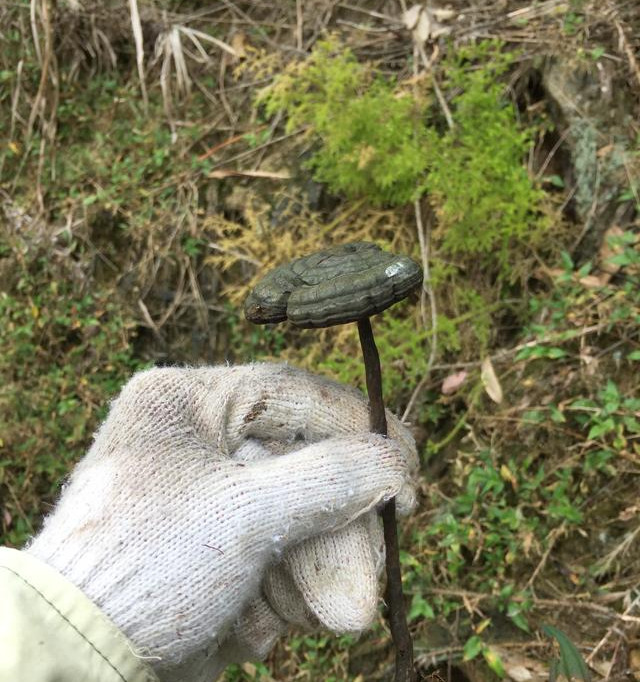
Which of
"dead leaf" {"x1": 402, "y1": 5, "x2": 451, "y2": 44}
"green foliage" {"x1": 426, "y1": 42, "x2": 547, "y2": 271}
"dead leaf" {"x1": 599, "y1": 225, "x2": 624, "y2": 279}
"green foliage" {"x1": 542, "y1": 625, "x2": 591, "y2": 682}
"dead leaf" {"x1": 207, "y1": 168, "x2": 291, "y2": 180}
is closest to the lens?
"green foliage" {"x1": 542, "y1": 625, "x2": 591, "y2": 682}

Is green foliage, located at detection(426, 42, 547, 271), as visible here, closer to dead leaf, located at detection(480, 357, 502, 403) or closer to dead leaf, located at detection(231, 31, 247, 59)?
dead leaf, located at detection(480, 357, 502, 403)

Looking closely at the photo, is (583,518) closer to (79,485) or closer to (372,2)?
(79,485)

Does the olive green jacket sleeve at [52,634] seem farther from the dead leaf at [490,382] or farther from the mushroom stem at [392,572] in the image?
the dead leaf at [490,382]

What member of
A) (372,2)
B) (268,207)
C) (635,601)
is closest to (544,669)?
(635,601)

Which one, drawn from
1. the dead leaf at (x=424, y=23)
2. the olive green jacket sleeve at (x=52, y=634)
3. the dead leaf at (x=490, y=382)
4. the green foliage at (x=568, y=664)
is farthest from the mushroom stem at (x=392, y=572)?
the dead leaf at (x=424, y=23)

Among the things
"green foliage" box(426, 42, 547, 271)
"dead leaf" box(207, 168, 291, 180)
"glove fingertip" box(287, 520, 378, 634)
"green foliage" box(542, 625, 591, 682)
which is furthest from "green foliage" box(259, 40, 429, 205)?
"green foliage" box(542, 625, 591, 682)
